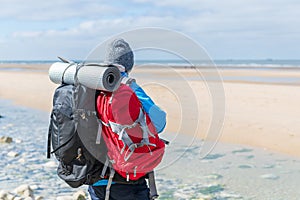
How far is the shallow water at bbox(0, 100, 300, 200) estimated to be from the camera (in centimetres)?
660

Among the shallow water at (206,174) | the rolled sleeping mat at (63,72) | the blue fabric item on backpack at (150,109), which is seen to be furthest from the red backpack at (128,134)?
the shallow water at (206,174)

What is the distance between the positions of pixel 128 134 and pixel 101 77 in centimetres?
43

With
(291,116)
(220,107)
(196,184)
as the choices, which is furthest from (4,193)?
(291,116)

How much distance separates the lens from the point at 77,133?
290 cm

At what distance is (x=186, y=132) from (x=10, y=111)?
45.9 feet

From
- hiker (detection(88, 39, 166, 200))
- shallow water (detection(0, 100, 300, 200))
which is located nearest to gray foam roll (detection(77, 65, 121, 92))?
hiker (detection(88, 39, 166, 200))

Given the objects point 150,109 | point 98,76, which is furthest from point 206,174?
point 98,76

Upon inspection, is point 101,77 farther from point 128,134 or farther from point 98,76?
point 128,134

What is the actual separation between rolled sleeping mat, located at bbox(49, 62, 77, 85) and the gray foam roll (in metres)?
0.16

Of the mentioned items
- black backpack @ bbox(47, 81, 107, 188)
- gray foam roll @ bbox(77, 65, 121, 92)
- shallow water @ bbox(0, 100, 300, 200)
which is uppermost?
gray foam roll @ bbox(77, 65, 121, 92)

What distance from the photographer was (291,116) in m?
13.2

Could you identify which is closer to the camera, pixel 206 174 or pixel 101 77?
pixel 101 77

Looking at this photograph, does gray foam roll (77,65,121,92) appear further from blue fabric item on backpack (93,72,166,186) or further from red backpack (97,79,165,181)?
blue fabric item on backpack (93,72,166,186)

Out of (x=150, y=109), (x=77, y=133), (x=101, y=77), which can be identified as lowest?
(x=77, y=133)
